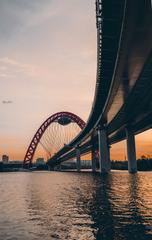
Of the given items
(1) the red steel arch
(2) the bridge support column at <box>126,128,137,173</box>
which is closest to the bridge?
(2) the bridge support column at <box>126,128,137,173</box>

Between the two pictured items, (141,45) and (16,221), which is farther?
(141,45)

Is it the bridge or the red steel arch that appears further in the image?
the red steel arch

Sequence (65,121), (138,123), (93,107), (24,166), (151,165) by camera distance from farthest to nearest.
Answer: (24,166) < (65,121) < (151,165) < (138,123) < (93,107)

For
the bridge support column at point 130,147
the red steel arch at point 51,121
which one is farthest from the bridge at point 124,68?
the red steel arch at point 51,121

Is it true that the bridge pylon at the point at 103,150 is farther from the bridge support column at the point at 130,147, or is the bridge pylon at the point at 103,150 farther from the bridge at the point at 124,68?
the bridge support column at the point at 130,147

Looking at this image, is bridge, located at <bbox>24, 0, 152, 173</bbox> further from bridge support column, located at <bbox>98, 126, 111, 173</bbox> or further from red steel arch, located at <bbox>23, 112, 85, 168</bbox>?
red steel arch, located at <bbox>23, 112, 85, 168</bbox>

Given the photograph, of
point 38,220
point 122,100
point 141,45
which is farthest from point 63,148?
point 38,220

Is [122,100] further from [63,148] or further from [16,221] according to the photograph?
[63,148]

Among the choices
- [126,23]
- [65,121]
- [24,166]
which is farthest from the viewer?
[24,166]
